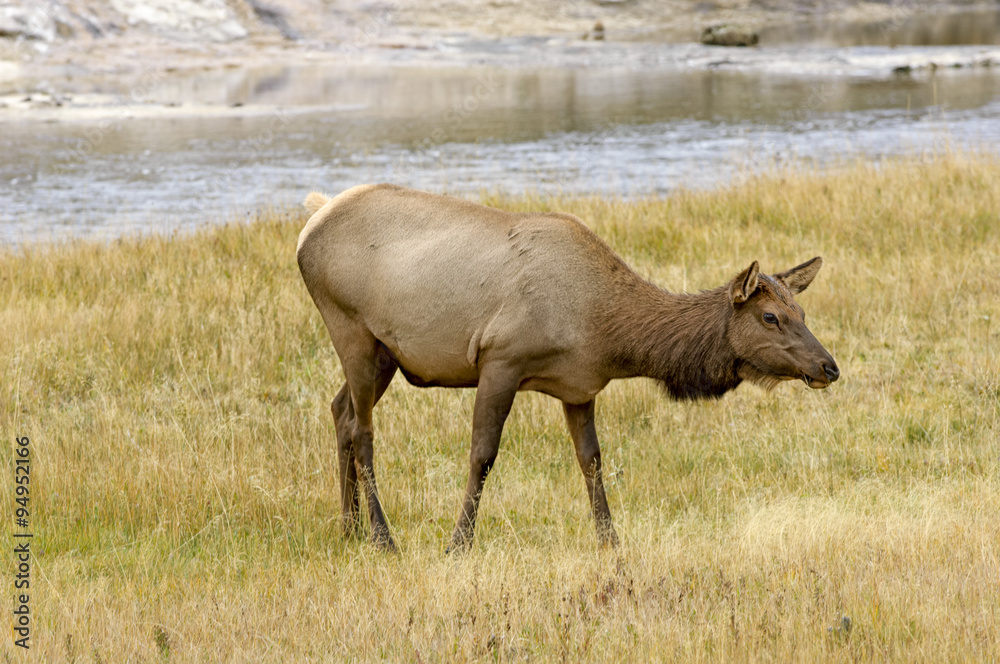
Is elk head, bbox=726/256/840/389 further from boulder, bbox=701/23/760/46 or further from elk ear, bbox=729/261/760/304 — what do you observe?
boulder, bbox=701/23/760/46

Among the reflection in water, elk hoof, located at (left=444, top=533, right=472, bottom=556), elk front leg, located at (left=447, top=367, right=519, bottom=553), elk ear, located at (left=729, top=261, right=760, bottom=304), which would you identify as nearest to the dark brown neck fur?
elk ear, located at (left=729, top=261, right=760, bottom=304)

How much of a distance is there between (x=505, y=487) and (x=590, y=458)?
2.69 ft

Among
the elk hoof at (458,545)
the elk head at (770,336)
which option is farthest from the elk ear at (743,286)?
the elk hoof at (458,545)

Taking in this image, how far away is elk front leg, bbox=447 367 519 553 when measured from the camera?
5235 millimetres

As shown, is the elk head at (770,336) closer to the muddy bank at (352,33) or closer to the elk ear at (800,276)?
the elk ear at (800,276)

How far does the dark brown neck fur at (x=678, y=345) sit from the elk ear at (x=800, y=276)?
0.31 metres

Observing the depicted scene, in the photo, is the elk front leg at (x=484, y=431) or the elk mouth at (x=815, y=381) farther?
the elk front leg at (x=484, y=431)

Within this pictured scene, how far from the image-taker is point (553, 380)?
5.38 m

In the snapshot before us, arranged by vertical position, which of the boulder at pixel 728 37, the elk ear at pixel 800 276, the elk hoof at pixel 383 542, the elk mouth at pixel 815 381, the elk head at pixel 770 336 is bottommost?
the boulder at pixel 728 37

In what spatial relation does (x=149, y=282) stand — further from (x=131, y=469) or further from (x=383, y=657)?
(x=383, y=657)

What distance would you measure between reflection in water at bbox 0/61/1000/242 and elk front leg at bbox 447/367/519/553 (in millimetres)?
8905

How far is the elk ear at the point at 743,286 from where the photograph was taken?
5.03m

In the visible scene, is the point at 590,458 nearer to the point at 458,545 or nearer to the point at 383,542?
the point at 458,545

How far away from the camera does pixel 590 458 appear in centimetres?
572
